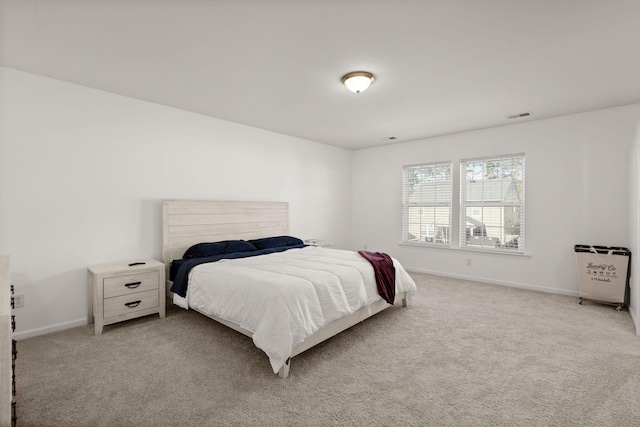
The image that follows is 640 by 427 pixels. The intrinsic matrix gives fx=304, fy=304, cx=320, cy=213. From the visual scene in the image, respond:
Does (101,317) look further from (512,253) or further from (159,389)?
(512,253)

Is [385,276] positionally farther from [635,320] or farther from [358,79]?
[635,320]

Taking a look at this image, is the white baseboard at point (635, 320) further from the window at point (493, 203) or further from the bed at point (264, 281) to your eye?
the bed at point (264, 281)

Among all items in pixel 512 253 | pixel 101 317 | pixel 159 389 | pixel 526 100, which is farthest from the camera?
pixel 512 253

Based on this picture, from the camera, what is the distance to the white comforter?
2.24m

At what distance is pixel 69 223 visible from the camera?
3100mm

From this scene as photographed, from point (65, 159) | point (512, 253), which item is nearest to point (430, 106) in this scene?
point (512, 253)

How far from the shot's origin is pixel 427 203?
5668 millimetres

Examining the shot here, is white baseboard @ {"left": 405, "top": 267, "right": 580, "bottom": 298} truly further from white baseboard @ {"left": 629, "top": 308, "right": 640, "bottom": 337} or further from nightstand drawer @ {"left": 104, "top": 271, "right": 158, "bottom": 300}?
nightstand drawer @ {"left": 104, "top": 271, "right": 158, "bottom": 300}

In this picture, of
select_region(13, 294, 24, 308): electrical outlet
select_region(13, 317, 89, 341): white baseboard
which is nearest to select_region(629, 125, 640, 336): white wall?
select_region(13, 317, 89, 341): white baseboard

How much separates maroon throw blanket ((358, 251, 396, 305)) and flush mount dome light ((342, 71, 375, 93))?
5.96 ft

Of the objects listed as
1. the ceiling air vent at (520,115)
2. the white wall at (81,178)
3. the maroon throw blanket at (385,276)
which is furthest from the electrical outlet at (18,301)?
the ceiling air vent at (520,115)

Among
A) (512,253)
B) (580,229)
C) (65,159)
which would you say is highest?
(65,159)

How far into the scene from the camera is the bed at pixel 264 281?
7.50 ft

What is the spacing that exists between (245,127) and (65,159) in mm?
2327
